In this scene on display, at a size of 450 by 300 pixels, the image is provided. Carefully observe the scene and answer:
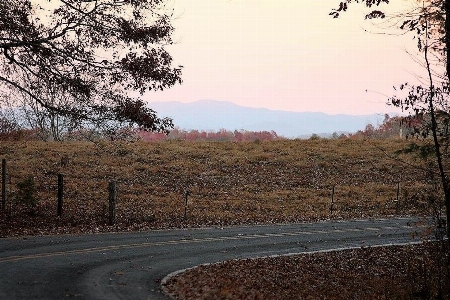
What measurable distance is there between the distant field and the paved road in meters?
2.45

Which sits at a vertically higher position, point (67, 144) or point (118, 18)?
point (118, 18)

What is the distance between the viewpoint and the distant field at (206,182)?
2511 cm

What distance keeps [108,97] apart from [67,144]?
2738 centimetres

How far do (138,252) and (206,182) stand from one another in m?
20.4

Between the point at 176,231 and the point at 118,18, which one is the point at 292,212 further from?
the point at 118,18

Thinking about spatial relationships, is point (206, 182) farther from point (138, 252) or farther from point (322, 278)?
point (322, 278)

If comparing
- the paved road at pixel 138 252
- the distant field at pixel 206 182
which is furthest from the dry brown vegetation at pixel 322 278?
the distant field at pixel 206 182

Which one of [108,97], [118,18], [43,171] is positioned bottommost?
[43,171]

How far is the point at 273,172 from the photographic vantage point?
40219 millimetres

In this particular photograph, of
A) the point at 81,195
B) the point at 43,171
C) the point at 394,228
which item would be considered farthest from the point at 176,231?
the point at 43,171

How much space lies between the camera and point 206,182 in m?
37.1

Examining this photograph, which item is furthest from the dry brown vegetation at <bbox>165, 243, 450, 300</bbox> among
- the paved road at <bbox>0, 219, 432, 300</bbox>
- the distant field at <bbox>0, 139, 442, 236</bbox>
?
the distant field at <bbox>0, 139, 442, 236</bbox>

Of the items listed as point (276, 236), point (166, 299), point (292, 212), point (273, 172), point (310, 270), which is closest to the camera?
point (166, 299)

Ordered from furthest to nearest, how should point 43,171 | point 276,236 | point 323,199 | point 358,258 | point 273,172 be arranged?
point 273,172 → point 43,171 → point 323,199 → point 276,236 → point 358,258
